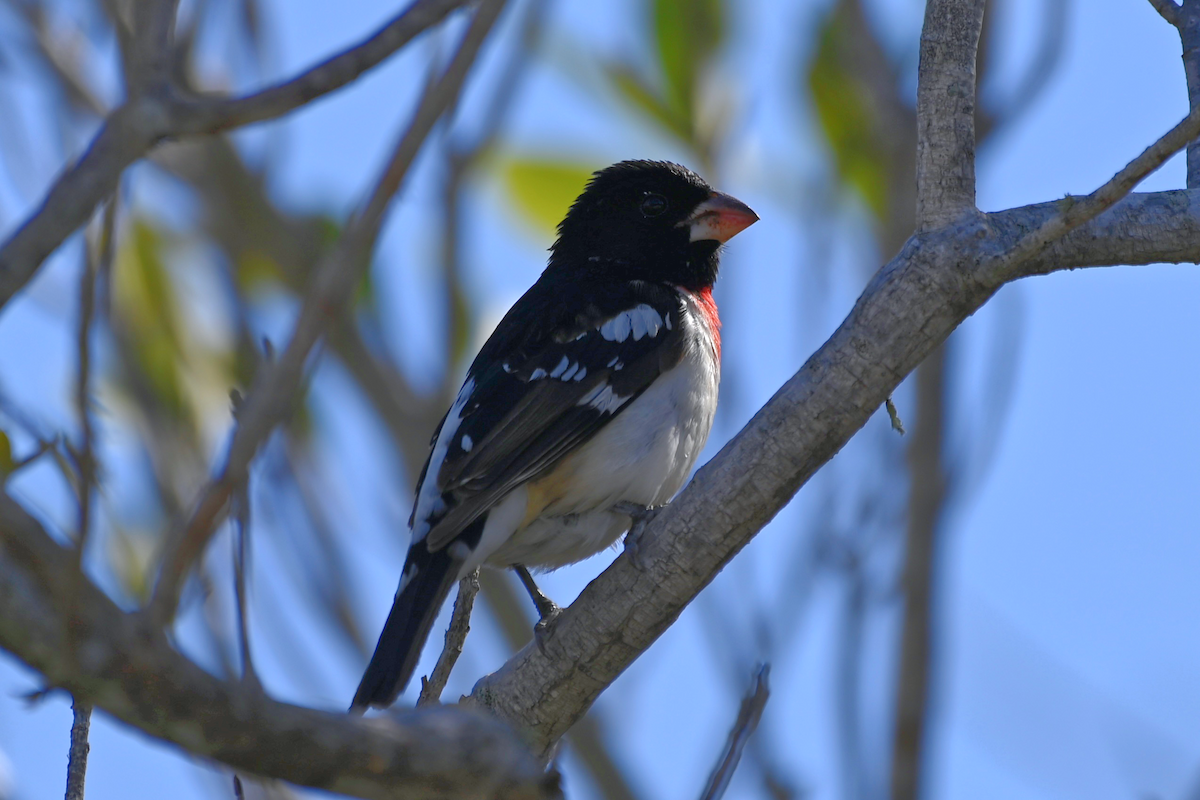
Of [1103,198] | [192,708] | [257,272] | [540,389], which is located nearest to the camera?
[192,708]

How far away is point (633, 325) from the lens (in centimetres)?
489

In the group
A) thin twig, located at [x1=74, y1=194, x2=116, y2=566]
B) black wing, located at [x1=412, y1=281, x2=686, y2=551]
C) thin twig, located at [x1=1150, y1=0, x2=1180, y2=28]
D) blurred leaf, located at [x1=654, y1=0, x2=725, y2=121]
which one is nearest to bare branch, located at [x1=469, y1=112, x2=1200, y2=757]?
thin twig, located at [x1=1150, y1=0, x2=1180, y2=28]

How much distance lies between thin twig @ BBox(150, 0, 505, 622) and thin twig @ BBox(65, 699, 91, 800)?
92cm

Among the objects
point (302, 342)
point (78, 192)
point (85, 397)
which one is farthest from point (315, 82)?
point (85, 397)

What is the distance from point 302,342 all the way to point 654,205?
12.5 feet

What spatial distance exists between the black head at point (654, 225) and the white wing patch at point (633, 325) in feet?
1.66

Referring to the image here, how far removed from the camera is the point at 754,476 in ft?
10.8

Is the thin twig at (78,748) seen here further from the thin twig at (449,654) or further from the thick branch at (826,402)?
the thick branch at (826,402)

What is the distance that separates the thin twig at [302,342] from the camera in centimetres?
172

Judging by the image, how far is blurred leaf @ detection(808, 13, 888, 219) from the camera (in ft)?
21.1

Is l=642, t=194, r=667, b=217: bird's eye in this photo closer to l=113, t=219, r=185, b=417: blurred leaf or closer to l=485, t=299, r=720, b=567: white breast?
l=485, t=299, r=720, b=567: white breast

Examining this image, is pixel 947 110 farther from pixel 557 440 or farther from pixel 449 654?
pixel 449 654

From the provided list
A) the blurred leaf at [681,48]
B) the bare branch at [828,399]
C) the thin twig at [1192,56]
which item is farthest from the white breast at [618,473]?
the blurred leaf at [681,48]

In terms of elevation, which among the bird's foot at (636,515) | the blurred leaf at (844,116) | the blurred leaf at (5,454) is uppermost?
the blurred leaf at (844,116)
